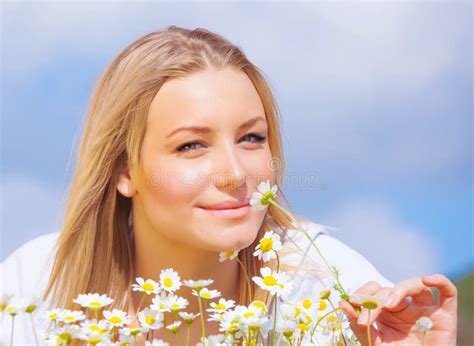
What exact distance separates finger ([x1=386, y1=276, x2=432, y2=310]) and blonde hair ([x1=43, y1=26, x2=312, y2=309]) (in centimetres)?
88

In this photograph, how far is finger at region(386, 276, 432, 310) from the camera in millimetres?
1642

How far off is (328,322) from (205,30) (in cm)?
134

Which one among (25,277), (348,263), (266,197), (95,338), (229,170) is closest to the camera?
(95,338)

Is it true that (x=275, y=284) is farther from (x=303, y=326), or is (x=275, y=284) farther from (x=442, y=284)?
(x=442, y=284)

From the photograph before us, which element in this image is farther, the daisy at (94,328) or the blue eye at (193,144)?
the blue eye at (193,144)

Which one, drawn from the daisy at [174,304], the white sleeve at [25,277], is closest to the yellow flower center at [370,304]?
the daisy at [174,304]

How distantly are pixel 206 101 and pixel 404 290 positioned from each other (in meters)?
0.84

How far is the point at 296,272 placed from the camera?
8.69ft

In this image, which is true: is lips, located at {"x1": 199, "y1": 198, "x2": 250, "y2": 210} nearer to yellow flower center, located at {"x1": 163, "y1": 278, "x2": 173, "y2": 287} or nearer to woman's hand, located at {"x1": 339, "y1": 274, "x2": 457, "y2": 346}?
yellow flower center, located at {"x1": 163, "y1": 278, "x2": 173, "y2": 287}

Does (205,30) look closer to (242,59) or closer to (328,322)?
(242,59)

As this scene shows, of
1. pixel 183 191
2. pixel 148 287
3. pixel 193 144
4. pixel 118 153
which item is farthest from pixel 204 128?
A: pixel 148 287

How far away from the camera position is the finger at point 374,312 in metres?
1.52

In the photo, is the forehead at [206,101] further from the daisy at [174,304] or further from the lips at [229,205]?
the daisy at [174,304]

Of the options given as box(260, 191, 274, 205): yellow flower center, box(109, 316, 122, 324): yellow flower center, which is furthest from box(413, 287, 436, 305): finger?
box(109, 316, 122, 324): yellow flower center
